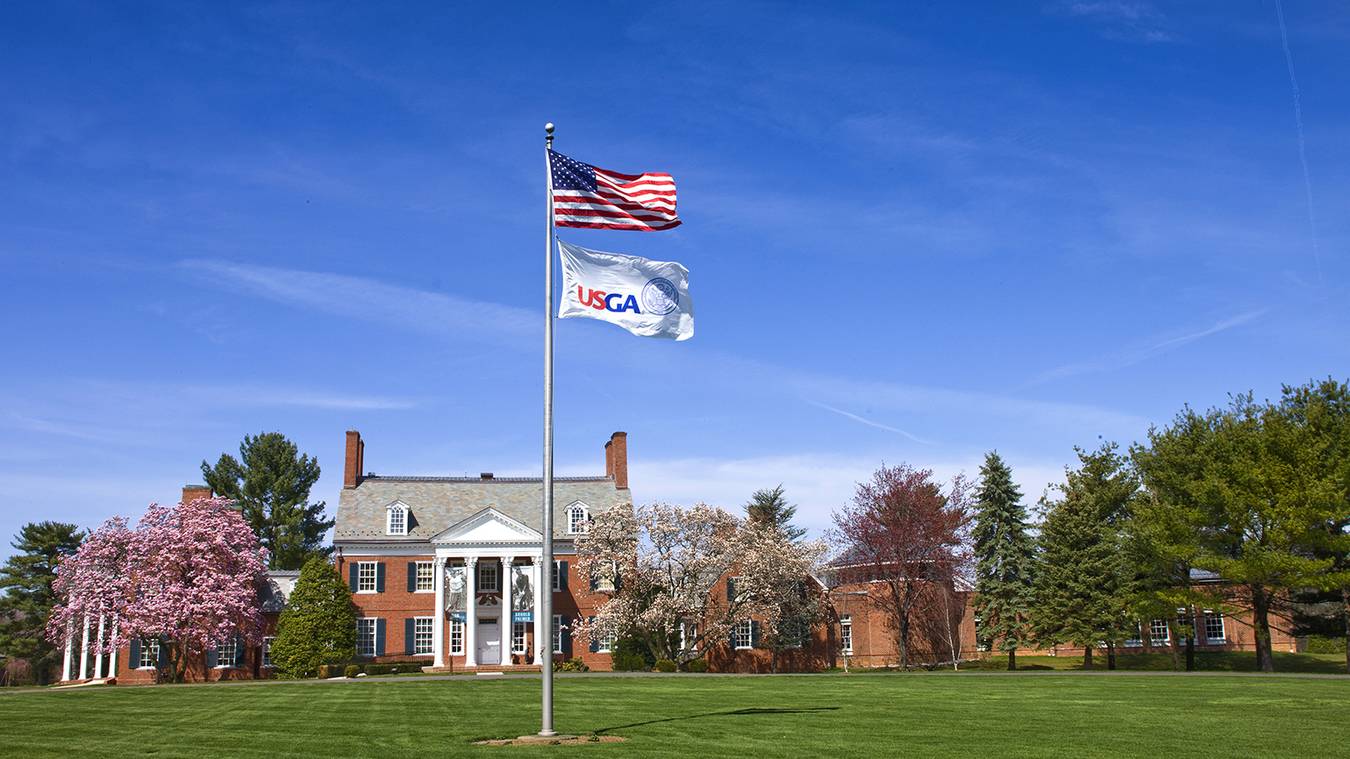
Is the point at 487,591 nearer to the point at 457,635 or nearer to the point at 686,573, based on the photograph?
the point at 457,635

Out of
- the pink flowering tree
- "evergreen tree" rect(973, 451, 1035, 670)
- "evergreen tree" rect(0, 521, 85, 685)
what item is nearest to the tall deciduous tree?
"evergreen tree" rect(973, 451, 1035, 670)

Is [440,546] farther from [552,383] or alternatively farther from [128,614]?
[552,383]

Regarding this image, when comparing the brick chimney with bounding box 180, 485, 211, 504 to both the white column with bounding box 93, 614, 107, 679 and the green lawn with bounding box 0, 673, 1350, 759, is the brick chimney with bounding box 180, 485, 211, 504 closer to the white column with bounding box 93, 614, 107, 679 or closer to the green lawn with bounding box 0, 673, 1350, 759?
the white column with bounding box 93, 614, 107, 679

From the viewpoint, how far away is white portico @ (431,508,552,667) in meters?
54.0

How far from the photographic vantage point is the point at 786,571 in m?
50.9

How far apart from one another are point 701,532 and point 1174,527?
20.4 meters

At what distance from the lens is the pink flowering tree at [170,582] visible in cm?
4788

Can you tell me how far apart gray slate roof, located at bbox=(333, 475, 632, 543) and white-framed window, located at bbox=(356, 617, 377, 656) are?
4.07 m

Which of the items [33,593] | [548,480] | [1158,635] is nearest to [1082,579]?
[1158,635]

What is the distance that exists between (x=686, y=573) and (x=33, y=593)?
48779 millimetres

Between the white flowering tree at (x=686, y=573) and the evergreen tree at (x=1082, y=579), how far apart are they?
1093cm

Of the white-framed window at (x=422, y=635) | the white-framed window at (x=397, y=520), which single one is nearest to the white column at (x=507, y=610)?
the white-framed window at (x=422, y=635)

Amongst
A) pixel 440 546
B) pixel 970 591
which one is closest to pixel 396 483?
pixel 440 546

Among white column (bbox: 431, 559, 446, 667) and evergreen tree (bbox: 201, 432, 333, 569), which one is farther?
evergreen tree (bbox: 201, 432, 333, 569)
